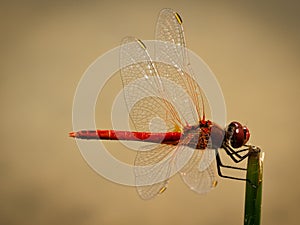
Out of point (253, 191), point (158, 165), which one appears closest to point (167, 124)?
point (158, 165)

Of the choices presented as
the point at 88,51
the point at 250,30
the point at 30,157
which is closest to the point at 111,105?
the point at 88,51

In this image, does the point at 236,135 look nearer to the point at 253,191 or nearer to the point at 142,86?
the point at 253,191

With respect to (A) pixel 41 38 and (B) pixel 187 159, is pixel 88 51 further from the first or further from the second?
(B) pixel 187 159

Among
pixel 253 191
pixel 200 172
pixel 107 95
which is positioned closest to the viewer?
pixel 253 191

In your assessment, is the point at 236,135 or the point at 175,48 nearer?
the point at 236,135

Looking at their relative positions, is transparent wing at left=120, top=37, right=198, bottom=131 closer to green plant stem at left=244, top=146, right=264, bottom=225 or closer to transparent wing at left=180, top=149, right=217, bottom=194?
transparent wing at left=180, top=149, right=217, bottom=194

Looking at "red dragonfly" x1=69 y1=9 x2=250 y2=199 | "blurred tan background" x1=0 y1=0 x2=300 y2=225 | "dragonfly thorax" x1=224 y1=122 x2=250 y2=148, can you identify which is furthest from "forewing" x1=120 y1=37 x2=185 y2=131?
"blurred tan background" x1=0 y1=0 x2=300 y2=225
